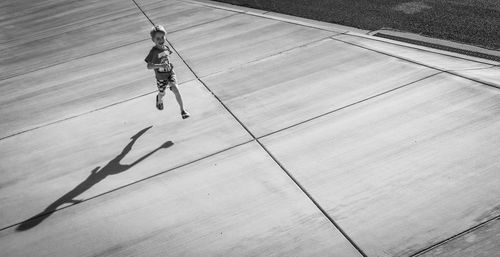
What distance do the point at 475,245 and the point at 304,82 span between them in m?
3.68

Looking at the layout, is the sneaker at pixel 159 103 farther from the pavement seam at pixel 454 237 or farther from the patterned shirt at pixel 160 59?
the pavement seam at pixel 454 237

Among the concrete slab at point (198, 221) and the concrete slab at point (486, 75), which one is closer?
the concrete slab at point (198, 221)

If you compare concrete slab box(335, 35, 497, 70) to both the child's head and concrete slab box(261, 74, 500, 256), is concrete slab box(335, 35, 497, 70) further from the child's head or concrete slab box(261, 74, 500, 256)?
the child's head

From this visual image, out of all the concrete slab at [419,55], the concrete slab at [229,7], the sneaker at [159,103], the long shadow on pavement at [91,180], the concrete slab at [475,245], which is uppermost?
the concrete slab at [229,7]

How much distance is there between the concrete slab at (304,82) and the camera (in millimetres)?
5676

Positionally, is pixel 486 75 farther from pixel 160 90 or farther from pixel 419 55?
pixel 160 90

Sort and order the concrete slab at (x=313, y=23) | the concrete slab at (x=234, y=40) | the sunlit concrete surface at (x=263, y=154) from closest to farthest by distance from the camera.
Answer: the sunlit concrete surface at (x=263, y=154) < the concrete slab at (x=234, y=40) < the concrete slab at (x=313, y=23)

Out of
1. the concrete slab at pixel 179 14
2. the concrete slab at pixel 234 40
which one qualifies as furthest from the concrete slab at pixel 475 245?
the concrete slab at pixel 179 14

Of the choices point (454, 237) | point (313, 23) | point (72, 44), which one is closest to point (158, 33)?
point (454, 237)

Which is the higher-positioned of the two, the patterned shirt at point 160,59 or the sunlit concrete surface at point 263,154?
the patterned shirt at point 160,59

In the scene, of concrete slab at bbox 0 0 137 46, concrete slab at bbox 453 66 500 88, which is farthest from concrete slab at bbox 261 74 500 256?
concrete slab at bbox 0 0 137 46

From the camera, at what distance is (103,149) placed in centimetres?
548

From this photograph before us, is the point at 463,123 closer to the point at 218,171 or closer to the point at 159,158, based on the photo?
the point at 218,171

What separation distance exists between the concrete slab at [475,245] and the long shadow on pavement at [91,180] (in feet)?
11.6
